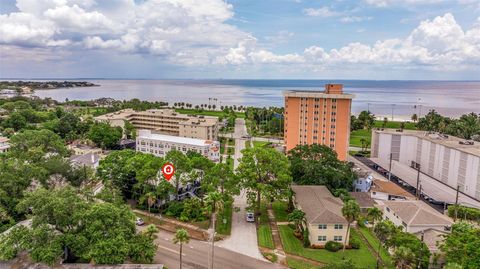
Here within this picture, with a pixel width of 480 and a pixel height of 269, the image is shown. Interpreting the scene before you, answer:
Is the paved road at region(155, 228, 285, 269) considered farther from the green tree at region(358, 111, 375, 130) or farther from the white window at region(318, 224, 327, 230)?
the green tree at region(358, 111, 375, 130)

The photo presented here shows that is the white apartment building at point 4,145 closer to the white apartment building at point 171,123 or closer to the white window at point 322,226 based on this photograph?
the white apartment building at point 171,123

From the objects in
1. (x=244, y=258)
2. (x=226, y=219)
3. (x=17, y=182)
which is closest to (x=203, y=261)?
(x=244, y=258)

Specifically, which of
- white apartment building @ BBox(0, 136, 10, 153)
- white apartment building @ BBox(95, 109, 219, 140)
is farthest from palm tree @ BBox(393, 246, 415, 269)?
white apartment building @ BBox(0, 136, 10, 153)

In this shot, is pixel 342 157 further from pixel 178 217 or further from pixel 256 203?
pixel 178 217

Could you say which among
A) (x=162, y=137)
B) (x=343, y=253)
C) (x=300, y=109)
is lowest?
(x=343, y=253)

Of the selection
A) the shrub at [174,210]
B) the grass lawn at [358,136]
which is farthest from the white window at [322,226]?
the grass lawn at [358,136]

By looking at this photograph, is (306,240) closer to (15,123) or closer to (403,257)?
(403,257)

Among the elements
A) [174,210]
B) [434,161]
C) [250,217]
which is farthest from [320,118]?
[174,210]

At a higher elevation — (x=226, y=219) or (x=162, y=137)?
(x=162, y=137)
